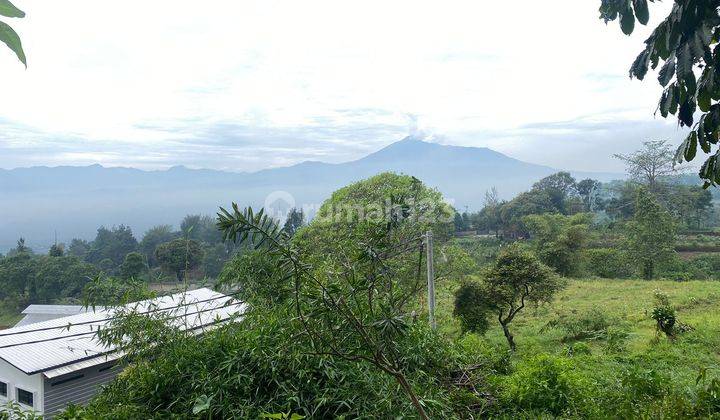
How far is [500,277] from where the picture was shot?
7520 mm

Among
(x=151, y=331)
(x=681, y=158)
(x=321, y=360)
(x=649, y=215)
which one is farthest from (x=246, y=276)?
(x=649, y=215)

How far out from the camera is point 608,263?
16.5 meters

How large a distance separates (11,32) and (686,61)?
1.42 m

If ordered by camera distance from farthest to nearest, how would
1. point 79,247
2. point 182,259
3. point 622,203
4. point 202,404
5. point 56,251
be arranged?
point 79,247 → point 622,203 → point 56,251 → point 182,259 → point 202,404

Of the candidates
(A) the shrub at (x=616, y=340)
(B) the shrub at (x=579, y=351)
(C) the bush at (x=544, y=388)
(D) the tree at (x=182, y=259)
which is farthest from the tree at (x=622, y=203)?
(D) the tree at (x=182, y=259)

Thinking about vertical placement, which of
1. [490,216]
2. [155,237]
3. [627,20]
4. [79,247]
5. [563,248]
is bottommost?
[79,247]

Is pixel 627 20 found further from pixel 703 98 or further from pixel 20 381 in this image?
pixel 20 381

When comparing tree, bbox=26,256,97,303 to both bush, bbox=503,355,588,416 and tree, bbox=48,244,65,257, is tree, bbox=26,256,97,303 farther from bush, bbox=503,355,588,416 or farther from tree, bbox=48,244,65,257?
bush, bbox=503,355,588,416

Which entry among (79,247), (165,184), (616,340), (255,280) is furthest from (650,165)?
(165,184)

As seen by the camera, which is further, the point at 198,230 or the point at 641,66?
the point at 198,230

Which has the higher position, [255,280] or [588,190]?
[588,190]

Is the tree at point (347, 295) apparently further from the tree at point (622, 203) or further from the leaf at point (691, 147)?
the tree at point (622, 203)

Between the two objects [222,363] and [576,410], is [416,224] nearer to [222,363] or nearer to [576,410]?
[576,410]

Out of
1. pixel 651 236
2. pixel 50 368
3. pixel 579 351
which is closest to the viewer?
pixel 50 368
